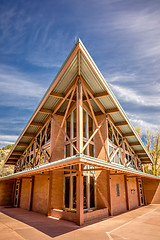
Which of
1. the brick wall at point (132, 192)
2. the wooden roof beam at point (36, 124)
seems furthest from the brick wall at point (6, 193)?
the brick wall at point (132, 192)

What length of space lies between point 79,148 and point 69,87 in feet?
15.3

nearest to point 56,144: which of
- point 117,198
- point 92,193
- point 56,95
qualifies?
point 56,95

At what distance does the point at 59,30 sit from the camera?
9516mm

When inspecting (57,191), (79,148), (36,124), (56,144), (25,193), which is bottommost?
(25,193)

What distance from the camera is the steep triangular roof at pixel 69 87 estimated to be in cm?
929

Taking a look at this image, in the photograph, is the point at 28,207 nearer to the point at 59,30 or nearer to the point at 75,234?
the point at 75,234

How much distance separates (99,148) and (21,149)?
11124 millimetres

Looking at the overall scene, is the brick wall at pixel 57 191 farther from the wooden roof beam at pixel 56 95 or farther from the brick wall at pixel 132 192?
the brick wall at pixel 132 192

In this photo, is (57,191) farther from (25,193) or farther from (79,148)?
(25,193)

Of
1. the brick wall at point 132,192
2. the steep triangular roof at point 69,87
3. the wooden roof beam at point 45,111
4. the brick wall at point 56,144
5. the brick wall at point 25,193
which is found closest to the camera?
the steep triangular roof at point 69,87

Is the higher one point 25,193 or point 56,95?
point 56,95

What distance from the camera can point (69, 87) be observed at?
11398 mm

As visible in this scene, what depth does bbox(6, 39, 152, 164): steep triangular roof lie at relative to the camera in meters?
9.29

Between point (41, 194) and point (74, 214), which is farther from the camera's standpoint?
point (41, 194)
